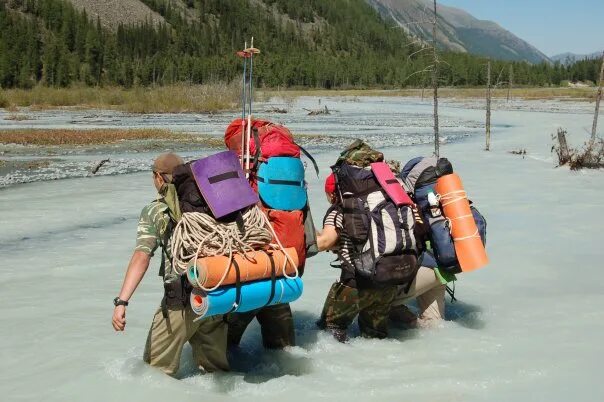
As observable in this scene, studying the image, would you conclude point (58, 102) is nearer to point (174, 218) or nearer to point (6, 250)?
point (6, 250)

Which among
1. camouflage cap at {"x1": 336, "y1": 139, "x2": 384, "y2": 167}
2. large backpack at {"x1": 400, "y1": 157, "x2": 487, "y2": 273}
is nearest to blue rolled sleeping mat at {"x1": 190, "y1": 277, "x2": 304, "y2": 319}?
camouflage cap at {"x1": 336, "y1": 139, "x2": 384, "y2": 167}

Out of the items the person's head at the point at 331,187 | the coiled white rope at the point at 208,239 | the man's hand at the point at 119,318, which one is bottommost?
the man's hand at the point at 119,318

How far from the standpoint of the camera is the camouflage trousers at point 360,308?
4.75m

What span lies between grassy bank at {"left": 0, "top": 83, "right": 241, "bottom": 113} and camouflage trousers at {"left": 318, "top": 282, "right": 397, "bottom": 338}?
43471 mm

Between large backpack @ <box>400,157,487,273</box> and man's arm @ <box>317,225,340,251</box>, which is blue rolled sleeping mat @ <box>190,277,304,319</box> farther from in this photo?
large backpack @ <box>400,157,487,273</box>

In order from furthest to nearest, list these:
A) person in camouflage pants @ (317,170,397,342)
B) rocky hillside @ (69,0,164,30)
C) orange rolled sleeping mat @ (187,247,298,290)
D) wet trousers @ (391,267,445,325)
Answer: rocky hillside @ (69,0,164,30)
wet trousers @ (391,267,445,325)
person in camouflage pants @ (317,170,397,342)
orange rolled sleeping mat @ (187,247,298,290)

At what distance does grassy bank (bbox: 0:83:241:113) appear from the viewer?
158 ft

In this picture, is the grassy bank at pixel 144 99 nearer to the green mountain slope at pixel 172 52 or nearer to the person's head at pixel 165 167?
the person's head at pixel 165 167

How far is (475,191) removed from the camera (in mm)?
12664

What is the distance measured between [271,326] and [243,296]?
121 centimetres

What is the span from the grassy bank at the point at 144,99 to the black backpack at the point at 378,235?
144ft

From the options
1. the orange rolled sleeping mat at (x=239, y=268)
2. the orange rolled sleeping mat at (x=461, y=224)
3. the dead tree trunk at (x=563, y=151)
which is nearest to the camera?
the orange rolled sleeping mat at (x=239, y=268)

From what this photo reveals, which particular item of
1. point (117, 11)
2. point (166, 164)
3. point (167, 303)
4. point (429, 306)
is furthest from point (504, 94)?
point (117, 11)

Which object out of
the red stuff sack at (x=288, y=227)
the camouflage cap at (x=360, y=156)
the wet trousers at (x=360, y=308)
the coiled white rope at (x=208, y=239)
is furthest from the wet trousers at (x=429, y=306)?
the coiled white rope at (x=208, y=239)
